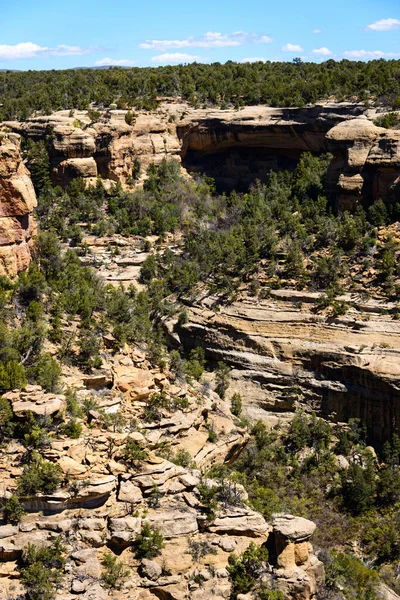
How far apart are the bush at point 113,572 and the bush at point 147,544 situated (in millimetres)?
641

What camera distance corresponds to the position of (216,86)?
6056cm

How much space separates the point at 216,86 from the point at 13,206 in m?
35.6

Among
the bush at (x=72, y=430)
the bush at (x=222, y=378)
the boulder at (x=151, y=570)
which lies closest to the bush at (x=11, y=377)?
the bush at (x=72, y=430)

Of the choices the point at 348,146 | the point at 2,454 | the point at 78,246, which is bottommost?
the point at 2,454

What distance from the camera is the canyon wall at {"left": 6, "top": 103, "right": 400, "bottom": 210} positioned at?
44.9 metres

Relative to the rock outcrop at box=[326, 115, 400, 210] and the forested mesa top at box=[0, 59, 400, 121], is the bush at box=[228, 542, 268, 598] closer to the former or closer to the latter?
the rock outcrop at box=[326, 115, 400, 210]

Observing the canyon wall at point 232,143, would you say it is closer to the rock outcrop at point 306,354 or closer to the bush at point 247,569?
the rock outcrop at point 306,354

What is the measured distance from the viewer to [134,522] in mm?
20922

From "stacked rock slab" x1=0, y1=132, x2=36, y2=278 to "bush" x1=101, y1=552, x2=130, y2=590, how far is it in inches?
557

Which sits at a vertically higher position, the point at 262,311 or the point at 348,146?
the point at 348,146

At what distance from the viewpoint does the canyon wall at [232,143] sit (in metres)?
44.9

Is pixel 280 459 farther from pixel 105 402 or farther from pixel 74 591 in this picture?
pixel 74 591

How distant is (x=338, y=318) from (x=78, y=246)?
58.2ft

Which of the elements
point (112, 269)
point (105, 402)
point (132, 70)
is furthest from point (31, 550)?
point (132, 70)
